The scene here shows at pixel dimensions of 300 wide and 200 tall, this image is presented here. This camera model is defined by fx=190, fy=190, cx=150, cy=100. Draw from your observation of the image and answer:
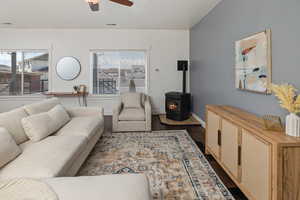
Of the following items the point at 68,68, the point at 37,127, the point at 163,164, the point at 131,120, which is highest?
the point at 68,68

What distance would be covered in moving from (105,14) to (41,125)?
2908 millimetres

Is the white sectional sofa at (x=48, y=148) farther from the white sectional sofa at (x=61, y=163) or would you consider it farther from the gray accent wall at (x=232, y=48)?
the gray accent wall at (x=232, y=48)

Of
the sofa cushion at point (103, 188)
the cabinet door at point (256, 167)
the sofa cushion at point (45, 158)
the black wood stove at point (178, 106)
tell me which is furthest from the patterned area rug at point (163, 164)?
the black wood stove at point (178, 106)

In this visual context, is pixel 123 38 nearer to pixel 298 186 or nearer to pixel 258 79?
pixel 258 79

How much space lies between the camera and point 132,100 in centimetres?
484

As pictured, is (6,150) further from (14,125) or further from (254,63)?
(254,63)

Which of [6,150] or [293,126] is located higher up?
[293,126]

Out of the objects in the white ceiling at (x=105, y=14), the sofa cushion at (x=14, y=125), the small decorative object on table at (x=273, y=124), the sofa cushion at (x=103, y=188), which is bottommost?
the sofa cushion at (x=103, y=188)

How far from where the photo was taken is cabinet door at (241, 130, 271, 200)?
4.89 feet

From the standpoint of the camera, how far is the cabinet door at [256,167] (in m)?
1.49

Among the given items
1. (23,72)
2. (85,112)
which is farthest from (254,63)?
(23,72)

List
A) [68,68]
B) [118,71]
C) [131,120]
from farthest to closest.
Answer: [118,71]
[68,68]
[131,120]

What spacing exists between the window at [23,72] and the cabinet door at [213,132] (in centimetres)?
510

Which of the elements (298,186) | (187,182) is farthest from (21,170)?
(298,186)
